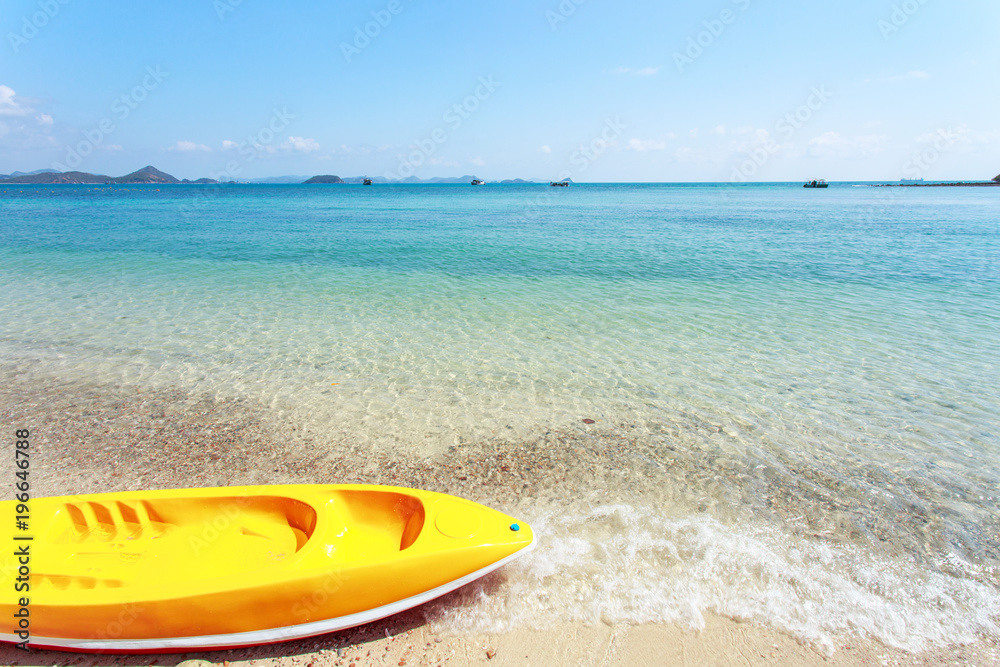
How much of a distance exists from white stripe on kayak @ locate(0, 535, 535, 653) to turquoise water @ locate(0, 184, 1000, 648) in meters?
0.51

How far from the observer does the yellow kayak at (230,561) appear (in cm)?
→ 278

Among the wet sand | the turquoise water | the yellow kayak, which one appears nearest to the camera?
the yellow kayak

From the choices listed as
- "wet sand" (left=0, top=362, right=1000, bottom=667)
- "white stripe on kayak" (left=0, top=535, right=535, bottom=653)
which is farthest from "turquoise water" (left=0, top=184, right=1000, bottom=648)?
"white stripe on kayak" (left=0, top=535, right=535, bottom=653)

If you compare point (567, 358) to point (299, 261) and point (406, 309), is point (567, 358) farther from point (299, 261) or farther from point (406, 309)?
point (299, 261)

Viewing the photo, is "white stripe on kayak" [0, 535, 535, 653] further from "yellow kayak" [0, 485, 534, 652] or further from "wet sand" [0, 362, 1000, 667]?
"wet sand" [0, 362, 1000, 667]

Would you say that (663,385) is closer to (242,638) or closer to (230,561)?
(230,561)

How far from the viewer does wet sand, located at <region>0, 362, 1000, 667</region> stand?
118 inches

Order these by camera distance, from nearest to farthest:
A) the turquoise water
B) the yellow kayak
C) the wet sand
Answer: the yellow kayak → the wet sand → the turquoise water

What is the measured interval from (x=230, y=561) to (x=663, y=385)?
17.6 ft

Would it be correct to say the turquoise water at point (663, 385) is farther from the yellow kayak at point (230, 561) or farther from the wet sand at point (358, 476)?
the yellow kayak at point (230, 561)

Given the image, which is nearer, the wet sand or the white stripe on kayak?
the white stripe on kayak

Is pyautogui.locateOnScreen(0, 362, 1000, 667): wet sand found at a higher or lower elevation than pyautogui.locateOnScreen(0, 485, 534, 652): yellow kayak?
lower

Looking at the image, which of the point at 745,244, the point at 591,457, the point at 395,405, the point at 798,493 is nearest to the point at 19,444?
the point at 395,405

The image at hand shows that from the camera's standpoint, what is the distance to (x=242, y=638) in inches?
113
